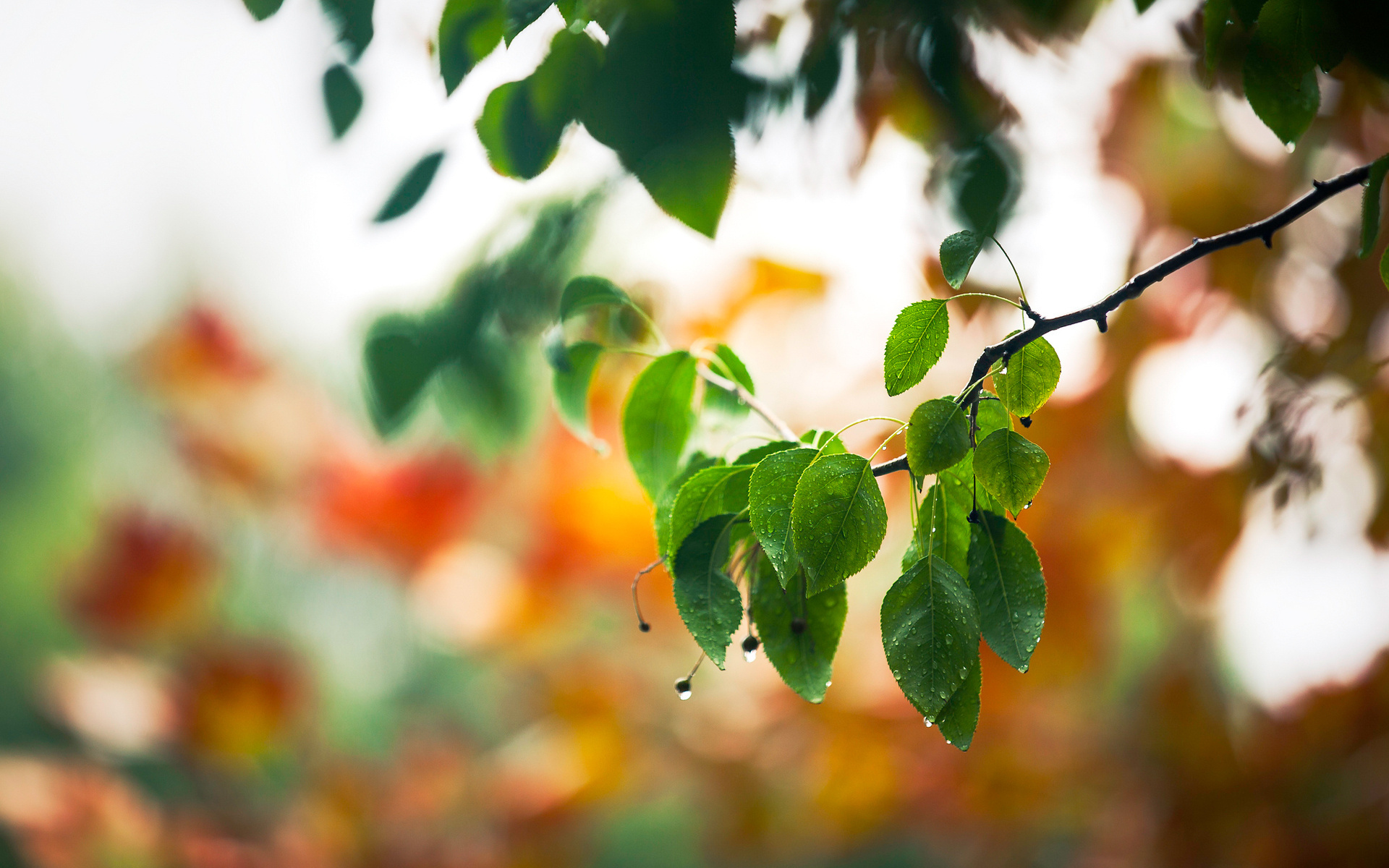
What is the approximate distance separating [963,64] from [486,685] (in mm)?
2657

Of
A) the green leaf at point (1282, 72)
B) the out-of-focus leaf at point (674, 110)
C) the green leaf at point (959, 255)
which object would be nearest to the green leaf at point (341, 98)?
the out-of-focus leaf at point (674, 110)

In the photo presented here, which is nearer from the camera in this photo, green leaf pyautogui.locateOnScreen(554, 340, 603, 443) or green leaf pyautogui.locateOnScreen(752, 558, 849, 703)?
green leaf pyautogui.locateOnScreen(752, 558, 849, 703)

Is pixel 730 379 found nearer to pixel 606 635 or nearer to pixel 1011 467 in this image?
pixel 1011 467

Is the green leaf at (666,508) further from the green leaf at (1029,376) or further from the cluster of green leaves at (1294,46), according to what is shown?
the cluster of green leaves at (1294,46)

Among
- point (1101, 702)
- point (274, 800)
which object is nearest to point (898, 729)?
point (1101, 702)

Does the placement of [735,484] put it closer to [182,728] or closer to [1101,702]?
[1101,702]

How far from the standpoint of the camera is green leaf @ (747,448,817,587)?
22 cm

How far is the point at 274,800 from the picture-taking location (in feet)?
7.51

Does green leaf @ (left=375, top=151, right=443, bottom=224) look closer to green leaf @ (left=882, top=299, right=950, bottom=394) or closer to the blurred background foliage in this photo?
green leaf @ (left=882, top=299, right=950, bottom=394)

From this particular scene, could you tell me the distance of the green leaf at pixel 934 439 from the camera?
220mm

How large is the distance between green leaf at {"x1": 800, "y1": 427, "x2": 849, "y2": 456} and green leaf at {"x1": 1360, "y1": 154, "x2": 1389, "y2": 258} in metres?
0.17

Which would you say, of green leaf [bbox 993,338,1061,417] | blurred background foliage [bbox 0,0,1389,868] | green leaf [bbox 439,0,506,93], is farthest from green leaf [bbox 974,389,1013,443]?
blurred background foliage [bbox 0,0,1389,868]

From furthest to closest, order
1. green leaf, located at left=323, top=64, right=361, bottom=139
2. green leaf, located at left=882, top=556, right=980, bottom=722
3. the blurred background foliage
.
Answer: the blurred background foliage < green leaf, located at left=323, top=64, right=361, bottom=139 < green leaf, located at left=882, top=556, right=980, bottom=722

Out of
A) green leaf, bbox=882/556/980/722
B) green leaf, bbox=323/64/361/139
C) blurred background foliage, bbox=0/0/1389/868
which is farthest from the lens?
blurred background foliage, bbox=0/0/1389/868
